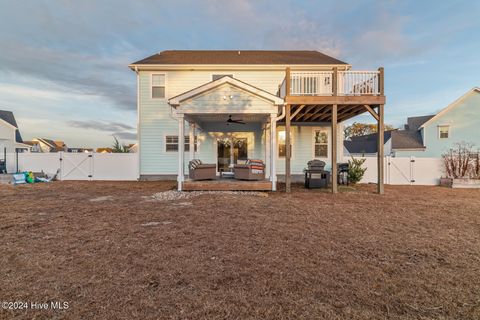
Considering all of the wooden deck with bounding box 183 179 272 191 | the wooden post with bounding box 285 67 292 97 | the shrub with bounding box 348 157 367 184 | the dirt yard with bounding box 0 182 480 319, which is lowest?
the dirt yard with bounding box 0 182 480 319

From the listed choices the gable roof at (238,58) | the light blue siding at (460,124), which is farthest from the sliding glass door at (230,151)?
the light blue siding at (460,124)

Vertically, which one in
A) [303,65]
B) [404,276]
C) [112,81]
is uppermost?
[112,81]

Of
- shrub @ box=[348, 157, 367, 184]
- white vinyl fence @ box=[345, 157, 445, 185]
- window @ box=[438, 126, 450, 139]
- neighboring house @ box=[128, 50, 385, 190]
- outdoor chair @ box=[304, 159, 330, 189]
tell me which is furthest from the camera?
window @ box=[438, 126, 450, 139]

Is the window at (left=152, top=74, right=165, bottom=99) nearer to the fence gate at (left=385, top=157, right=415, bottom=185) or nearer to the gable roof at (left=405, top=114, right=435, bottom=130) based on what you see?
the fence gate at (left=385, top=157, right=415, bottom=185)

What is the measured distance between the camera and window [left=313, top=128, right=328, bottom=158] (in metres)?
12.6

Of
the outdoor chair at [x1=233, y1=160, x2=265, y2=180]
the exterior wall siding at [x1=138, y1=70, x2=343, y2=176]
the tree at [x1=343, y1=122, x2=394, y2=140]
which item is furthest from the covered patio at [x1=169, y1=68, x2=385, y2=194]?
the tree at [x1=343, y1=122, x2=394, y2=140]

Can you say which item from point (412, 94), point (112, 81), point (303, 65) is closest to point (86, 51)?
point (112, 81)

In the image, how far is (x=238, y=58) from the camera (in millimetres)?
13531

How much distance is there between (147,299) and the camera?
86.4 inches

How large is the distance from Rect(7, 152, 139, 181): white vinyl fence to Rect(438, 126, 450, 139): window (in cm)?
2659

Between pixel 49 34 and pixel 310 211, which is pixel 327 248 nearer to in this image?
pixel 310 211

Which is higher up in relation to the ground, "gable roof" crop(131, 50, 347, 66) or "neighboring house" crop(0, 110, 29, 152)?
"gable roof" crop(131, 50, 347, 66)

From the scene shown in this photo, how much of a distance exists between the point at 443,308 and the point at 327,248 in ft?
5.06

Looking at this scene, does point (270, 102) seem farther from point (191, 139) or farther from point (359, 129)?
point (359, 129)
